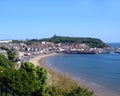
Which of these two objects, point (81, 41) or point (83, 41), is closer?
point (81, 41)

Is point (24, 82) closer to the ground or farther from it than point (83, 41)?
farther from it

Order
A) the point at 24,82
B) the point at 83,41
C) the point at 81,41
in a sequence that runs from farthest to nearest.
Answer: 1. the point at 83,41
2. the point at 81,41
3. the point at 24,82

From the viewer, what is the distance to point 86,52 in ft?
445

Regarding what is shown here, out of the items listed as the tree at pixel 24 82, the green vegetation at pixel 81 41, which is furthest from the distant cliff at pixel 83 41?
the tree at pixel 24 82

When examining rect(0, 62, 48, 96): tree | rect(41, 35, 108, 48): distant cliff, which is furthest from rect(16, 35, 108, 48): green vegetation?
rect(0, 62, 48, 96): tree

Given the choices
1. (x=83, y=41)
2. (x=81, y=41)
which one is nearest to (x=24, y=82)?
(x=81, y=41)

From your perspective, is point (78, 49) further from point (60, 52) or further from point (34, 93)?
point (34, 93)

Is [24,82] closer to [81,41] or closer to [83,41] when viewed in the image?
[81,41]

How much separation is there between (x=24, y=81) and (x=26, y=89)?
57cm

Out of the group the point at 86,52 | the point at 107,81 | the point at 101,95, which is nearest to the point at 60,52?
the point at 86,52

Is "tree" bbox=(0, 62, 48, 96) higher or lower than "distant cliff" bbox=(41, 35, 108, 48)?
higher

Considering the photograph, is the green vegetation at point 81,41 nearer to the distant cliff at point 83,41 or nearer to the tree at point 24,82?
the distant cliff at point 83,41

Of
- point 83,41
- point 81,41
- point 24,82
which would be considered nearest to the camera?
point 24,82

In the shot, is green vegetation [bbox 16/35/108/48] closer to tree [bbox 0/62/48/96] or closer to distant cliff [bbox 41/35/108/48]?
distant cliff [bbox 41/35/108/48]
